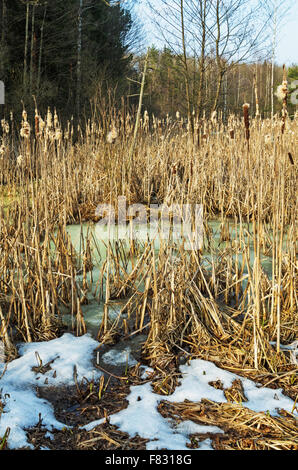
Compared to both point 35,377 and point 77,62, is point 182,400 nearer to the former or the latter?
point 35,377

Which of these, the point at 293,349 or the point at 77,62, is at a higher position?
the point at 77,62

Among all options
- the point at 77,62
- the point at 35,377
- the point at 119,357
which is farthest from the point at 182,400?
the point at 77,62

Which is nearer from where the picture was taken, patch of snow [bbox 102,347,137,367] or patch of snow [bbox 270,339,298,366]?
patch of snow [bbox 270,339,298,366]

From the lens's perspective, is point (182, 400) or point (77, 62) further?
point (77, 62)

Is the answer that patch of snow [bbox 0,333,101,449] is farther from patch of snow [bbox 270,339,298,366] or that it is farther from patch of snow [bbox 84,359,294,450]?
patch of snow [bbox 270,339,298,366]

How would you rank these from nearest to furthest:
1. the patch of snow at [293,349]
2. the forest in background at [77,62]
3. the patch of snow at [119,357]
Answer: the patch of snow at [293,349] → the patch of snow at [119,357] → the forest in background at [77,62]

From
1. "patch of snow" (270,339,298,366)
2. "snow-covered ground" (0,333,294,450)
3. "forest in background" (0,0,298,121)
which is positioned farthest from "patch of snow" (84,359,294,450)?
"forest in background" (0,0,298,121)

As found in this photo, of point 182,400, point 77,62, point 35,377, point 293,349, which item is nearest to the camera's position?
point 182,400

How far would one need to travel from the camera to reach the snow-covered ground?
126cm

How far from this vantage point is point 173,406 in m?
1.41

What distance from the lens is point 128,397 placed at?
1.47 meters

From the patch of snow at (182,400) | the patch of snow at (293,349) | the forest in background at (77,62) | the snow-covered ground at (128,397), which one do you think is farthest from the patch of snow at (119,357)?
the forest in background at (77,62)

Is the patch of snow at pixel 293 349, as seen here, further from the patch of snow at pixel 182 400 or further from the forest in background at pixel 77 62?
the forest in background at pixel 77 62

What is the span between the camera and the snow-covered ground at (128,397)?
4.15 ft
